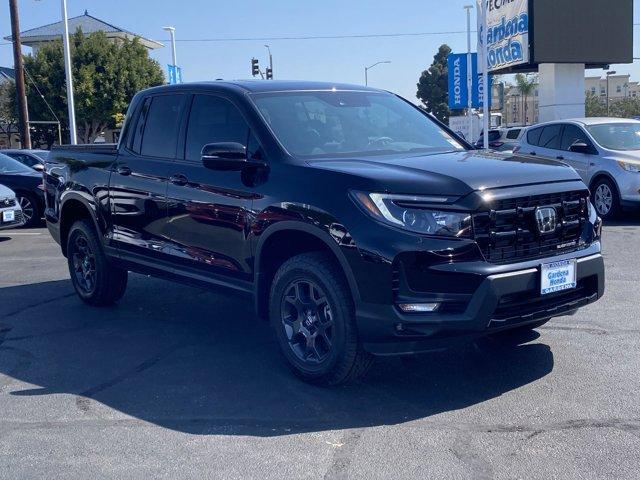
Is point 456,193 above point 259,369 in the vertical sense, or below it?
above

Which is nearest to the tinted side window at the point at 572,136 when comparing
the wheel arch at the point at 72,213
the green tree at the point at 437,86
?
the wheel arch at the point at 72,213

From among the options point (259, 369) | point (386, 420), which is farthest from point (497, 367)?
Answer: point (259, 369)

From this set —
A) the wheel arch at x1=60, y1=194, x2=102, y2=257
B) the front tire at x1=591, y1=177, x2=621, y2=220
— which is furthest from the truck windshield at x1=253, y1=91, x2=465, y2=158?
the front tire at x1=591, y1=177, x2=621, y2=220

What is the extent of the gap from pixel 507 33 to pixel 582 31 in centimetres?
263

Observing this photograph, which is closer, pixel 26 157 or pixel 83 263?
pixel 83 263

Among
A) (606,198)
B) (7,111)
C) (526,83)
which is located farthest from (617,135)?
(526,83)

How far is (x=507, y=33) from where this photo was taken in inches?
1095

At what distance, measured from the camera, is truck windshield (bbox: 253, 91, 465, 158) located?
573 cm

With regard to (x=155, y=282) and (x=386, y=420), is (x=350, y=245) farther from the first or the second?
(x=155, y=282)

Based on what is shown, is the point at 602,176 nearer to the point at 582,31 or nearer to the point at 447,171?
the point at 447,171

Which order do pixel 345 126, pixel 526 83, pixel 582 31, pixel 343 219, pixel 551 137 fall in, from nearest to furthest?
pixel 343 219
pixel 345 126
pixel 551 137
pixel 582 31
pixel 526 83

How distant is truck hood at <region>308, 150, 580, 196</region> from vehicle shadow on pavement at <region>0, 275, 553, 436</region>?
1.31 metres

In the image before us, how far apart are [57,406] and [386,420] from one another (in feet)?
6.78

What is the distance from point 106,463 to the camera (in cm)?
420
